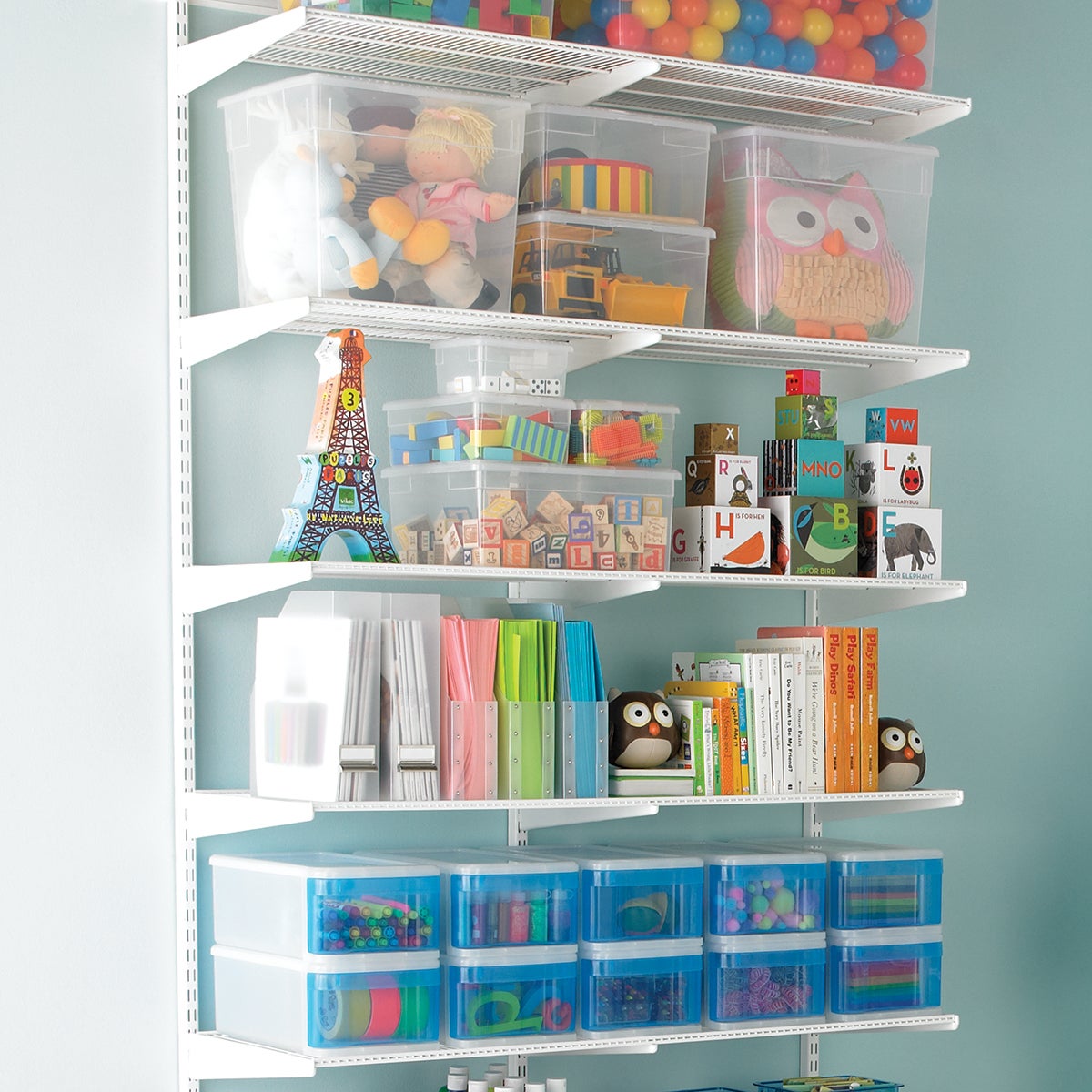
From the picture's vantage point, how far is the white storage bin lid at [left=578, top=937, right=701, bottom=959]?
243 centimetres

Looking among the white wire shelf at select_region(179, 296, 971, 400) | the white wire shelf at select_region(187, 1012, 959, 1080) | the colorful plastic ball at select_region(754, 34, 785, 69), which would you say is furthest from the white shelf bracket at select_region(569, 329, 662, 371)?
the white wire shelf at select_region(187, 1012, 959, 1080)

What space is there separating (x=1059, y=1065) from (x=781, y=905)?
947 mm

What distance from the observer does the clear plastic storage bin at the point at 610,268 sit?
2.46 meters

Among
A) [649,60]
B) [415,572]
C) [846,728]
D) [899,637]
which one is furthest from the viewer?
[899,637]

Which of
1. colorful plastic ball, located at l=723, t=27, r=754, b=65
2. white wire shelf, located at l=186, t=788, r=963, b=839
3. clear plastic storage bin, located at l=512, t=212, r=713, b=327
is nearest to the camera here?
white wire shelf, located at l=186, t=788, r=963, b=839

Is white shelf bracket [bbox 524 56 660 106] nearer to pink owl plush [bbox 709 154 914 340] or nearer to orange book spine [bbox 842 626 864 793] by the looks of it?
pink owl plush [bbox 709 154 914 340]

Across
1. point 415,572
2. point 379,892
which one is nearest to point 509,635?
point 415,572

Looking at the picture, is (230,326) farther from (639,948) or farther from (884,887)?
(884,887)

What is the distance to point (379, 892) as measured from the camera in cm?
231

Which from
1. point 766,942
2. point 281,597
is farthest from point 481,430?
point 766,942

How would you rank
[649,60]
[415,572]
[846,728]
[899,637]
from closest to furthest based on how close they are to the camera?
[415,572] < [649,60] < [846,728] < [899,637]

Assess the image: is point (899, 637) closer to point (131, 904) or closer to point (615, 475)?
point (615, 475)

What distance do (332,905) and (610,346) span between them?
3.11 feet

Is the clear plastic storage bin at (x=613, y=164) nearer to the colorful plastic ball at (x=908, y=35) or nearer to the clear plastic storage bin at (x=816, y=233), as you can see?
the clear plastic storage bin at (x=816, y=233)
